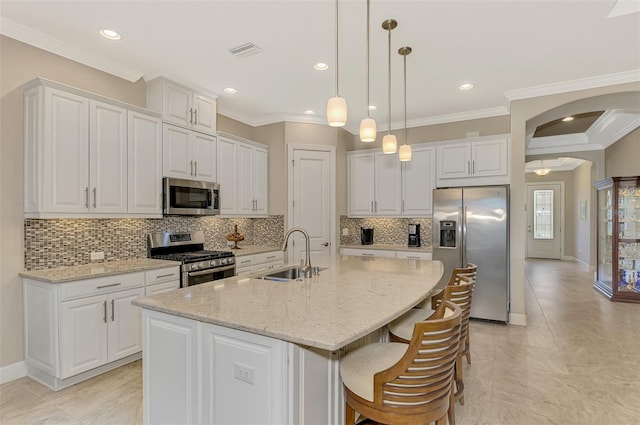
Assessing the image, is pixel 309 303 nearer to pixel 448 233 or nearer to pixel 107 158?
pixel 107 158

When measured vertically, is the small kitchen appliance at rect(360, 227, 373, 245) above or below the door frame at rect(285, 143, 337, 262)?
below

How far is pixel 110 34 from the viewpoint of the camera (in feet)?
9.32

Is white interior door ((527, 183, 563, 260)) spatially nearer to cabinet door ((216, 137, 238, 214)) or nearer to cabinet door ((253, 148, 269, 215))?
cabinet door ((253, 148, 269, 215))

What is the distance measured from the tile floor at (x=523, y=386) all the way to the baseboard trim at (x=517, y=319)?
86mm

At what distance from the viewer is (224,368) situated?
160 centimetres

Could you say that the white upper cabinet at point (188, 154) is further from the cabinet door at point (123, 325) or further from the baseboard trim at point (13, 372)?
the baseboard trim at point (13, 372)

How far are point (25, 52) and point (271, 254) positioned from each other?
129 inches

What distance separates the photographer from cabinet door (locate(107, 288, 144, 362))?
2.90 meters

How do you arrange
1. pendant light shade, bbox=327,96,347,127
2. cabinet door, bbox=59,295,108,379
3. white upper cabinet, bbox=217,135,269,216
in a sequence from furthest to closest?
white upper cabinet, bbox=217,135,269,216 → cabinet door, bbox=59,295,108,379 → pendant light shade, bbox=327,96,347,127

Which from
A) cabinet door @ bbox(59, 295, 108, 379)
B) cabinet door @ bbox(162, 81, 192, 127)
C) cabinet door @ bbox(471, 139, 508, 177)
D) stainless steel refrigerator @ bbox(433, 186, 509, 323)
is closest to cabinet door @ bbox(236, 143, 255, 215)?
cabinet door @ bbox(162, 81, 192, 127)

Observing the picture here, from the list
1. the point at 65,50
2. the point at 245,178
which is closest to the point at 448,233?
the point at 245,178

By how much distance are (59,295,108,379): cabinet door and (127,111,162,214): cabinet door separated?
983 mm

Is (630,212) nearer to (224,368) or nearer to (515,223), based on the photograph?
(515,223)

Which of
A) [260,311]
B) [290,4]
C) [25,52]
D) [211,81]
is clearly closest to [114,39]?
[25,52]
